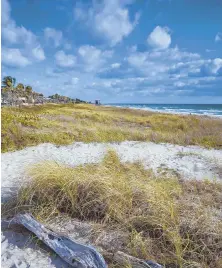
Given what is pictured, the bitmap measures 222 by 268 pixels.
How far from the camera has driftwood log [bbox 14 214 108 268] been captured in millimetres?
2955

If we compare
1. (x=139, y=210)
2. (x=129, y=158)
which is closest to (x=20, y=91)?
(x=129, y=158)

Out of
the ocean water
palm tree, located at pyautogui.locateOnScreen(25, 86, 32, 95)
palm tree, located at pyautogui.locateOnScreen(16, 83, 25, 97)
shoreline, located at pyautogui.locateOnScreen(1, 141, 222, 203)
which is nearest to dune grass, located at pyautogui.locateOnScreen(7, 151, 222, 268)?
shoreline, located at pyautogui.locateOnScreen(1, 141, 222, 203)

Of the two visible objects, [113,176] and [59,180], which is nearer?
[59,180]

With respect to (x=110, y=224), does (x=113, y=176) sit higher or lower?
higher

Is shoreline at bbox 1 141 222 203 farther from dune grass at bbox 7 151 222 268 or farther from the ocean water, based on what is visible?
the ocean water

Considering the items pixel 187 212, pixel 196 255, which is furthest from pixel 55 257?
pixel 187 212

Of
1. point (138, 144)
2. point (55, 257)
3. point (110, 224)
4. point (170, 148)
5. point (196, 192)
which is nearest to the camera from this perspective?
point (55, 257)

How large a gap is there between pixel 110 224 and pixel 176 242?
3.22 ft

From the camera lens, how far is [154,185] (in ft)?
14.8

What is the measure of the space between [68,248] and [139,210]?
120 cm

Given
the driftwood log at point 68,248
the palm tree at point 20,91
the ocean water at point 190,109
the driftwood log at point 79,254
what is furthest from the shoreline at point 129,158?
the palm tree at point 20,91

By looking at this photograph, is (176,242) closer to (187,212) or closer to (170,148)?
(187,212)

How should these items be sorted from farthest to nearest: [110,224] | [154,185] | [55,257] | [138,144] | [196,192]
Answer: [138,144], [196,192], [154,185], [110,224], [55,257]

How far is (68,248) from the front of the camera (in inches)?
124
